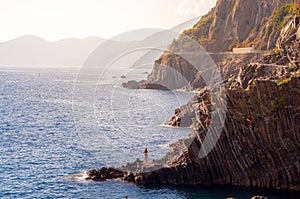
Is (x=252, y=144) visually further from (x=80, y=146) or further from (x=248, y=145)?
(x=80, y=146)

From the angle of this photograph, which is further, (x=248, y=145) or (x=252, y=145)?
(x=248, y=145)

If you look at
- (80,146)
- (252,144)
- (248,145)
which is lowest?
(80,146)

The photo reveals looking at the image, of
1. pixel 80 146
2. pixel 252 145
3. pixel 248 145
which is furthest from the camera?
pixel 80 146

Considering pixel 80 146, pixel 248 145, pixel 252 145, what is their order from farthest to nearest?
pixel 80 146
pixel 248 145
pixel 252 145

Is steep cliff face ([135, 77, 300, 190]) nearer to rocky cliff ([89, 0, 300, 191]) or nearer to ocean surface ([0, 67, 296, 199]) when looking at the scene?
rocky cliff ([89, 0, 300, 191])

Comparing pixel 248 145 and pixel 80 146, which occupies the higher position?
pixel 248 145

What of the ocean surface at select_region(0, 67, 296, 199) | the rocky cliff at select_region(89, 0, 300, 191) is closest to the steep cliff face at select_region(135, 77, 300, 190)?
the rocky cliff at select_region(89, 0, 300, 191)

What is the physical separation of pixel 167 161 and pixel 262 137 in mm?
16194

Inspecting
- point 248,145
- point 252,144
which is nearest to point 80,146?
point 248,145

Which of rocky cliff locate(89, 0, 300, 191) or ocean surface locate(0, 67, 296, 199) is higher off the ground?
rocky cliff locate(89, 0, 300, 191)

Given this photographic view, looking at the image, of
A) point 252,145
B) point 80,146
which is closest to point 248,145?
point 252,145

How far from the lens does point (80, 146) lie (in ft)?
304

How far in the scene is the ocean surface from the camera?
199 ft

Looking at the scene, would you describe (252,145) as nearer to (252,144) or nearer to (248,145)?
(252,144)
